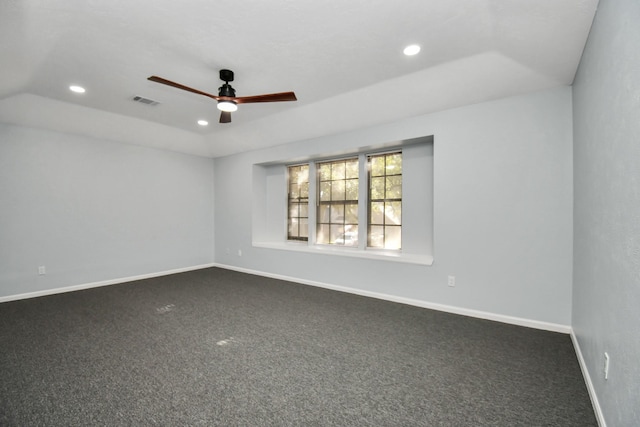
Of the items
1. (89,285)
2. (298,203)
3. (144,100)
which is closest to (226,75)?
(144,100)

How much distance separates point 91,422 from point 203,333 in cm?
126

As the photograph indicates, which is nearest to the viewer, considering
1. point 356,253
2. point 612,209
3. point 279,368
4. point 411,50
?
point 612,209

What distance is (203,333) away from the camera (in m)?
2.91

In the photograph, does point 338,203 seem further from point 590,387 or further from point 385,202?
point 590,387

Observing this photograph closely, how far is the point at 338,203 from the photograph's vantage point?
5.19 meters

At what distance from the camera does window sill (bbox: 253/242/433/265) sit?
396cm

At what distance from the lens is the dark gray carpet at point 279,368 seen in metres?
1.74

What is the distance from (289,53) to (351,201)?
2801 millimetres

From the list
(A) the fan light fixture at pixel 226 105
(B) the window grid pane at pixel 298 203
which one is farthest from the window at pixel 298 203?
(A) the fan light fixture at pixel 226 105

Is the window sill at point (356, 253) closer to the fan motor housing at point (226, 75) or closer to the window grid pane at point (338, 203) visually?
the window grid pane at point (338, 203)

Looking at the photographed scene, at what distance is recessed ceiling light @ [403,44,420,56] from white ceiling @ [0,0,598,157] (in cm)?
8

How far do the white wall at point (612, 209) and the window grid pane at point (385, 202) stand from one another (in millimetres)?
2293

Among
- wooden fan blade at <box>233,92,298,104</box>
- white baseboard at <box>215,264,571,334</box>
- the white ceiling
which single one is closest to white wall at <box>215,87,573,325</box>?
white baseboard at <box>215,264,571,334</box>

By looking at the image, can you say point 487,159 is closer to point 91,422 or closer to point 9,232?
point 91,422
